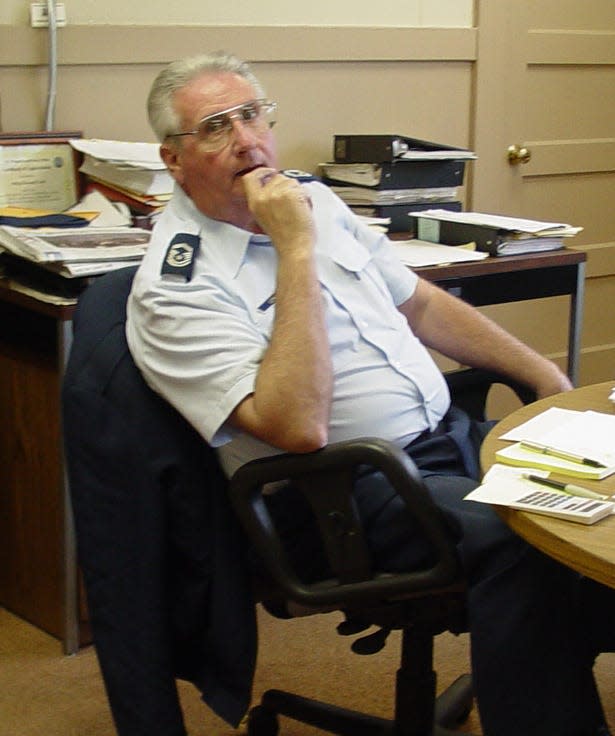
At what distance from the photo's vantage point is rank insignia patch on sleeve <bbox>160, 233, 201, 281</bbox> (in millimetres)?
1837

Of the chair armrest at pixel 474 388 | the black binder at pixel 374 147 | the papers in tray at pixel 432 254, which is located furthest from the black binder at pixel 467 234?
the chair armrest at pixel 474 388

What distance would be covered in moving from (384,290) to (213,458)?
504 mm

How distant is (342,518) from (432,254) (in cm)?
118

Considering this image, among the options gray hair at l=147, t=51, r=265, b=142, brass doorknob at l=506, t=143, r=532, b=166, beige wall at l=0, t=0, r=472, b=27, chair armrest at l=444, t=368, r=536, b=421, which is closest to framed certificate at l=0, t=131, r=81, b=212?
beige wall at l=0, t=0, r=472, b=27

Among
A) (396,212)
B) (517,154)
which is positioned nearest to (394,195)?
(396,212)

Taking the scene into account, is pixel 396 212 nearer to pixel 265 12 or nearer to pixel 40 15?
pixel 265 12

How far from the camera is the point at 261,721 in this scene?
2150mm

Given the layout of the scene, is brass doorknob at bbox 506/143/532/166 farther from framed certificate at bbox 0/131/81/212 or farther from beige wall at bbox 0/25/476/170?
framed certificate at bbox 0/131/81/212

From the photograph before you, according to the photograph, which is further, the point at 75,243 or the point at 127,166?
the point at 127,166

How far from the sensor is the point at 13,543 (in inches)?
106

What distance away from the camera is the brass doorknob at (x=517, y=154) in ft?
12.0

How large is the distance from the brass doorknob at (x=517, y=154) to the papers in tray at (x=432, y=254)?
897mm

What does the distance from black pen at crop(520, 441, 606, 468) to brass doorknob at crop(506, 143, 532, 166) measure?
2.28 meters

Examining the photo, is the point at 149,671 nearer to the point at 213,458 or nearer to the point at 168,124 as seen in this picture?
the point at 213,458
